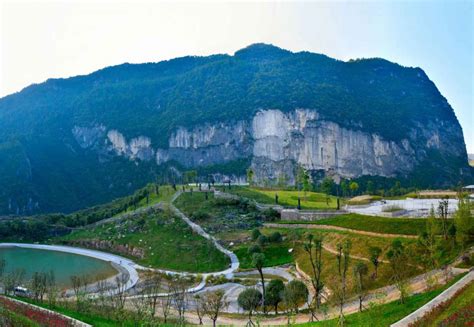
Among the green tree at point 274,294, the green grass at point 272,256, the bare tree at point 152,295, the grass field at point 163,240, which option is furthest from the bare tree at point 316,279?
the grass field at point 163,240

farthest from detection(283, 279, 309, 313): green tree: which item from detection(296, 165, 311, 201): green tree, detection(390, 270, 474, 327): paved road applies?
detection(296, 165, 311, 201): green tree

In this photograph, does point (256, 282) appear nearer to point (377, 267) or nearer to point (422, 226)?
point (377, 267)

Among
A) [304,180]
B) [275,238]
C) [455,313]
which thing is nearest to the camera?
[455,313]

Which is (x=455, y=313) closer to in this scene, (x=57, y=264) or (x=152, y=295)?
(x=152, y=295)

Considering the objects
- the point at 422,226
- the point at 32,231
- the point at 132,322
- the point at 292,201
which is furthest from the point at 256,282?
the point at 32,231

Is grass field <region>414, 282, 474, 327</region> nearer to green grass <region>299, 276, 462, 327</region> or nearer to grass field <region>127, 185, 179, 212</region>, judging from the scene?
green grass <region>299, 276, 462, 327</region>

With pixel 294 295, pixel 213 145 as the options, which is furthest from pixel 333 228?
pixel 213 145

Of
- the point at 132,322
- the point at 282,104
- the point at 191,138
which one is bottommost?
the point at 132,322
